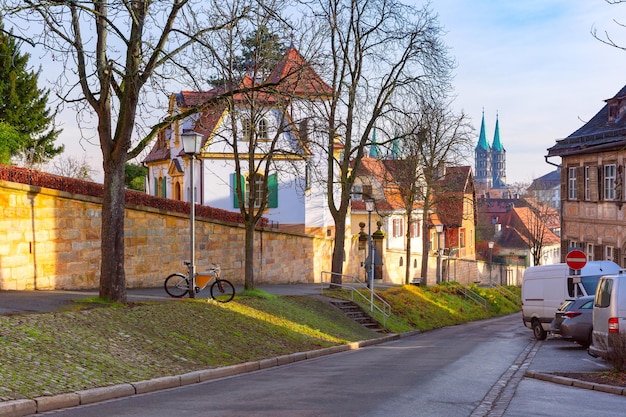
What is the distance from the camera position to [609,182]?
127 feet

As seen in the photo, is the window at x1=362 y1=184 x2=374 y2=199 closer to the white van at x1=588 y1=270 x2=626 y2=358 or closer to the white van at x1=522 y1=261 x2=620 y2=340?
the white van at x1=522 y1=261 x2=620 y2=340

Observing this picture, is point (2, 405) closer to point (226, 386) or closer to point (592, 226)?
point (226, 386)

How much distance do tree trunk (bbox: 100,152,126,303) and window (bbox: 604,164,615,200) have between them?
85.6 ft

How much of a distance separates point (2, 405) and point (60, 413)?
2.41 feet

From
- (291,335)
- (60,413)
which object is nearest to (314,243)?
(291,335)

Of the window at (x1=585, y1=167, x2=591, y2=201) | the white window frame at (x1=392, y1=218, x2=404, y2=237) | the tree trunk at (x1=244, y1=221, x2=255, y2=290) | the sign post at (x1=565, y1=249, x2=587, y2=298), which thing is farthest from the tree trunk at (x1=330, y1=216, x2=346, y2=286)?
the white window frame at (x1=392, y1=218, x2=404, y2=237)

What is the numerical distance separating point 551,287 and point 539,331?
1539 millimetres

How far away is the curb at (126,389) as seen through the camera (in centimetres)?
1050

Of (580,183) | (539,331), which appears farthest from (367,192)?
(539,331)

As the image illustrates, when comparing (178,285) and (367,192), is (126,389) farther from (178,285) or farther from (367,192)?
(367,192)

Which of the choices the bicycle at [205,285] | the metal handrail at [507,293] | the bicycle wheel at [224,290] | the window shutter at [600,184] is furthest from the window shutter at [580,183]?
the bicycle at [205,285]

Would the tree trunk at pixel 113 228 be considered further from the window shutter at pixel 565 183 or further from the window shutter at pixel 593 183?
the window shutter at pixel 565 183

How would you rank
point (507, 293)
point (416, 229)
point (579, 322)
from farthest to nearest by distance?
point (416, 229), point (507, 293), point (579, 322)

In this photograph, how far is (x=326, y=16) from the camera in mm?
31859
